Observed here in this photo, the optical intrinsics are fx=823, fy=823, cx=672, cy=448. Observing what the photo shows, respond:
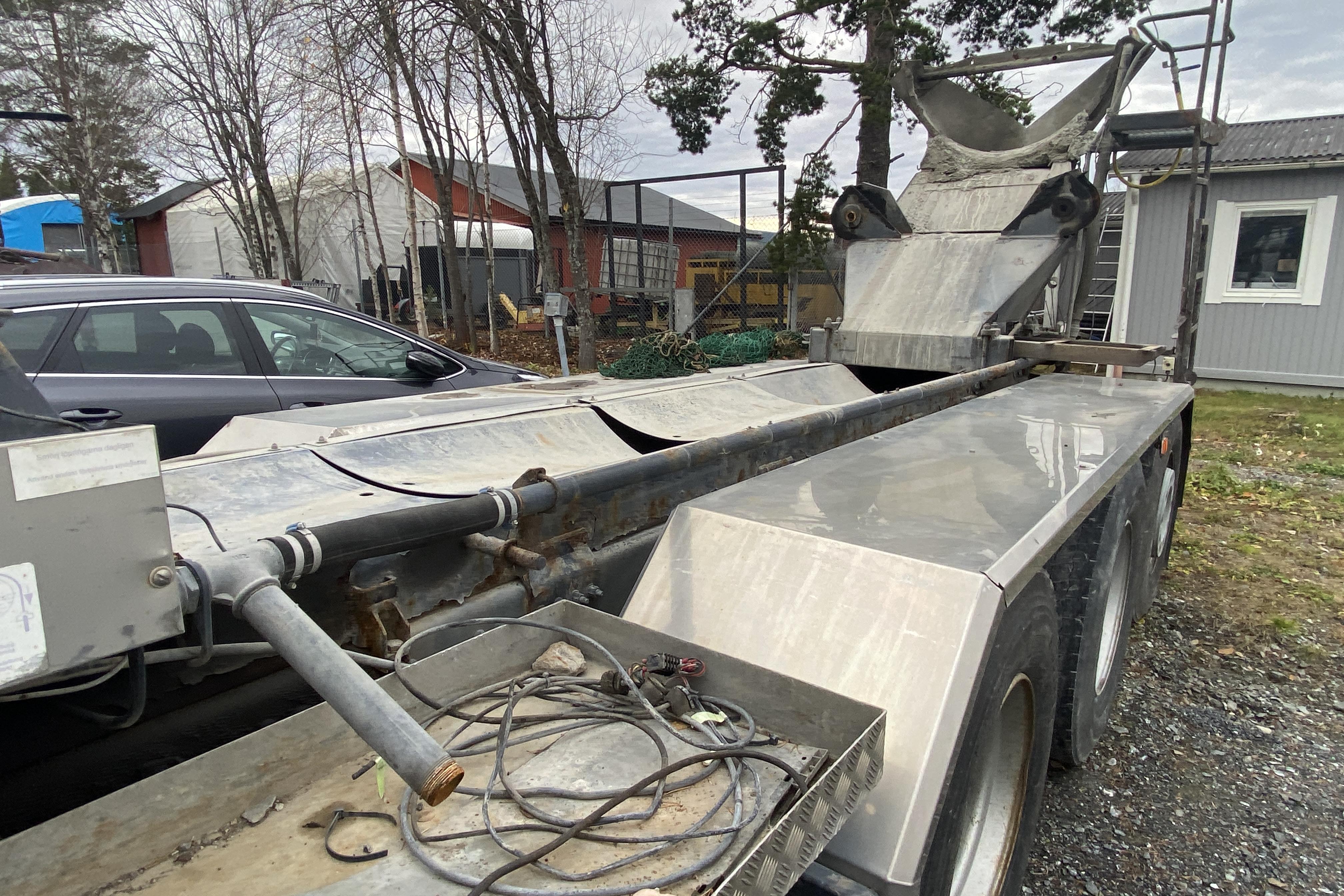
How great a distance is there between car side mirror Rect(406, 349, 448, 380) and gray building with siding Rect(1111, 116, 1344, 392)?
32.6ft

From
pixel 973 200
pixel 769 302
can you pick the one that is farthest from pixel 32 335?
pixel 769 302

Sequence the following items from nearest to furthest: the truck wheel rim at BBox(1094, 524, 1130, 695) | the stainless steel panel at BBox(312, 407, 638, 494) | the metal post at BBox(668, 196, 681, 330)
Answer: the stainless steel panel at BBox(312, 407, 638, 494)
the truck wheel rim at BBox(1094, 524, 1130, 695)
the metal post at BBox(668, 196, 681, 330)

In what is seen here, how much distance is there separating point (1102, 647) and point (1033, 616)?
1673 mm

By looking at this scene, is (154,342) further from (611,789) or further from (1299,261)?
(1299,261)

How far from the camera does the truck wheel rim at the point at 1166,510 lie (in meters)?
4.39

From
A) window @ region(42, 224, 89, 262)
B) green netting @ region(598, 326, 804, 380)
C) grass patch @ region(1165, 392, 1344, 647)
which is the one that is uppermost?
window @ region(42, 224, 89, 262)

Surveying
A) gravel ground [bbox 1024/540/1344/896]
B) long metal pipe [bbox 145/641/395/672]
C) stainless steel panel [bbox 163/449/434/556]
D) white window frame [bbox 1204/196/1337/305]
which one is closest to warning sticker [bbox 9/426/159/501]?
long metal pipe [bbox 145/641/395/672]

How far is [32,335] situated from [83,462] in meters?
3.66

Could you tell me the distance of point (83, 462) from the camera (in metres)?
1.06

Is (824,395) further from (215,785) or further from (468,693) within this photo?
(215,785)

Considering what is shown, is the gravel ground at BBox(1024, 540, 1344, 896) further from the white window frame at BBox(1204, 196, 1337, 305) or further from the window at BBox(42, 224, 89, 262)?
the window at BBox(42, 224, 89, 262)

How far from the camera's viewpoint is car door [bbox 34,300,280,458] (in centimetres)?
395

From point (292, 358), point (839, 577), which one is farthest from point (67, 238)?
point (839, 577)

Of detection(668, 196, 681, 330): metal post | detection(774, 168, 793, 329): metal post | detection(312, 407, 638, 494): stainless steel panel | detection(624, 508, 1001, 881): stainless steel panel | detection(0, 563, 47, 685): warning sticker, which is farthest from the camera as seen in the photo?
detection(668, 196, 681, 330): metal post
